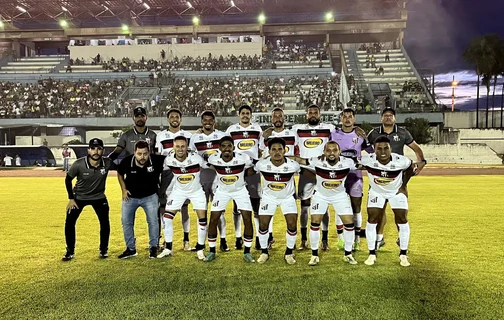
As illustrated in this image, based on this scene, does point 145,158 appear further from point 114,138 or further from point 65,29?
point 65,29

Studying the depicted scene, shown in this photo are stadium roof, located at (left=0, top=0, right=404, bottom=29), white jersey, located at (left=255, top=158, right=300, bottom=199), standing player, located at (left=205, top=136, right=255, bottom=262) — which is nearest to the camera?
white jersey, located at (left=255, top=158, right=300, bottom=199)

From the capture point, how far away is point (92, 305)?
4.91 meters

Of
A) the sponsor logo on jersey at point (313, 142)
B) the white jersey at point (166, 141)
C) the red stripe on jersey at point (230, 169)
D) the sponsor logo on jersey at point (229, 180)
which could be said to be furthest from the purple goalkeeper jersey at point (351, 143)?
the white jersey at point (166, 141)

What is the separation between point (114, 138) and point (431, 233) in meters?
31.0

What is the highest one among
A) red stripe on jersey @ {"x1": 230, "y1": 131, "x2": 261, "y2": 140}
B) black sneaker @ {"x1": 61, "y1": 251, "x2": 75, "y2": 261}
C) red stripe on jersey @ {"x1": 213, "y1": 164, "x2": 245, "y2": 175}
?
red stripe on jersey @ {"x1": 230, "y1": 131, "x2": 261, "y2": 140}

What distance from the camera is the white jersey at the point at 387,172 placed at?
6.34 metres

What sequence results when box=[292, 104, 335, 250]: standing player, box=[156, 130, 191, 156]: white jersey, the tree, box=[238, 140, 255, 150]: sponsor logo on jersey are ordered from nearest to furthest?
box=[292, 104, 335, 250]: standing player < box=[156, 130, 191, 156]: white jersey < box=[238, 140, 255, 150]: sponsor logo on jersey < the tree

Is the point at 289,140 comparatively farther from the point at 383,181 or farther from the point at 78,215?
the point at 78,215

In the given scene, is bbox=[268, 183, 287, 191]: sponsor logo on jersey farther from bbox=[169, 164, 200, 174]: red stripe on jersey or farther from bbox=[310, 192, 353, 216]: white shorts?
bbox=[169, 164, 200, 174]: red stripe on jersey

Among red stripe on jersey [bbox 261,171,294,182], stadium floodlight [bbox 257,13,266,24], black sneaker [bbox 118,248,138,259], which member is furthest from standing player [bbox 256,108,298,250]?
stadium floodlight [bbox 257,13,266,24]

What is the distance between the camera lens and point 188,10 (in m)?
51.7

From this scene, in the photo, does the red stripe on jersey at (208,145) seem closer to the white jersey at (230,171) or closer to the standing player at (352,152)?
the white jersey at (230,171)

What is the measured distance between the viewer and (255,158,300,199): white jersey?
657 cm

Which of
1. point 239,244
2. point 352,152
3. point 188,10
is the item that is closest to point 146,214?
point 239,244
